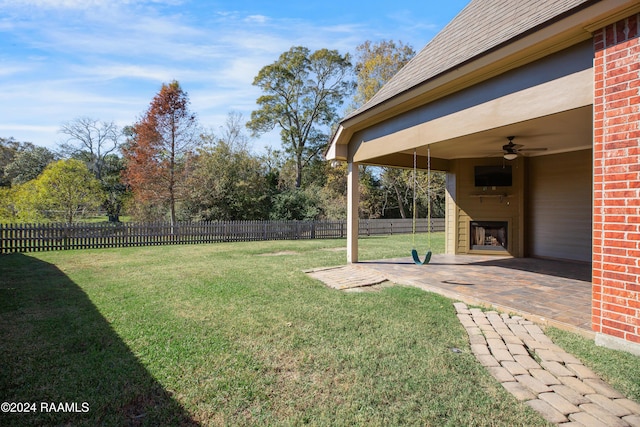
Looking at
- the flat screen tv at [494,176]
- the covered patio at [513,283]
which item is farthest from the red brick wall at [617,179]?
the flat screen tv at [494,176]

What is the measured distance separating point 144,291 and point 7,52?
757cm

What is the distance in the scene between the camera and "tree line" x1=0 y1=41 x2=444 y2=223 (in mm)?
14422

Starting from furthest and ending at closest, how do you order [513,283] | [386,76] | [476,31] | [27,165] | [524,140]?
[27,165]
[386,76]
[524,140]
[513,283]
[476,31]

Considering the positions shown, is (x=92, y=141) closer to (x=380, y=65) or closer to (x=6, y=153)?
(x=6, y=153)

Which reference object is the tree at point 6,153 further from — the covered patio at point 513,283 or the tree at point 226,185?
the covered patio at point 513,283

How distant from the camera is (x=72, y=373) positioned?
2.58 meters

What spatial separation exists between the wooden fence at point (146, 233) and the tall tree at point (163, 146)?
3.47m

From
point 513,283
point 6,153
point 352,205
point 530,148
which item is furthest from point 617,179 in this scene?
point 6,153

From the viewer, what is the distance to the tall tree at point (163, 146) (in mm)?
15891

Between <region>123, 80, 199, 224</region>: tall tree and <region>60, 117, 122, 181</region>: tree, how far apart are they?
13258mm

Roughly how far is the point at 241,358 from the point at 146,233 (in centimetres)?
1123

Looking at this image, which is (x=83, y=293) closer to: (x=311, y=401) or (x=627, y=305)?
(x=311, y=401)

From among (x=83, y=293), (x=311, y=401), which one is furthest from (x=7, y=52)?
(x=311, y=401)

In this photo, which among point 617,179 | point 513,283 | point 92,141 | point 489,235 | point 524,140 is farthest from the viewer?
point 92,141
